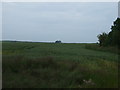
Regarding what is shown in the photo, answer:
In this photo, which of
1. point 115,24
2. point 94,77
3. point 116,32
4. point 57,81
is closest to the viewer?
point 57,81

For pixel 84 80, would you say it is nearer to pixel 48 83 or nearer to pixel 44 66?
pixel 48 83

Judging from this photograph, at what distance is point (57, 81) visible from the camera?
942 centimetres

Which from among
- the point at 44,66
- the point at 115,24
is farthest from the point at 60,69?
the point at 115,24

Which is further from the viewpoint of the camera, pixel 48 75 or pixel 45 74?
pixel 45 74

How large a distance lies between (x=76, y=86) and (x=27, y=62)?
3740mm

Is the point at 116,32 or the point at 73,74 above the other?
the point at 116,32

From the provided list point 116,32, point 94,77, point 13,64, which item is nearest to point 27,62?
point 13,64

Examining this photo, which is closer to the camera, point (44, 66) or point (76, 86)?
point (76, 86)

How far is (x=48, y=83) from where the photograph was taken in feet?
29.9

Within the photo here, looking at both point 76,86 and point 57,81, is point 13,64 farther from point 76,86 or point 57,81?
point 76,86

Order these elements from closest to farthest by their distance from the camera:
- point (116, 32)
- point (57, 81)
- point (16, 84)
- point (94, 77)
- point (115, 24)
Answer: point (16, 84) → point (57, 81) → point (94, 77) → point (116, 32) → point (115, 24)

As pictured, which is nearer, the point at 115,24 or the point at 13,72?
the point at 13,72

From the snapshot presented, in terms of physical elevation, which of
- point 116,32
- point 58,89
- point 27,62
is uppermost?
point 116,32

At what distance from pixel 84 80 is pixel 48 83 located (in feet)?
5.02
